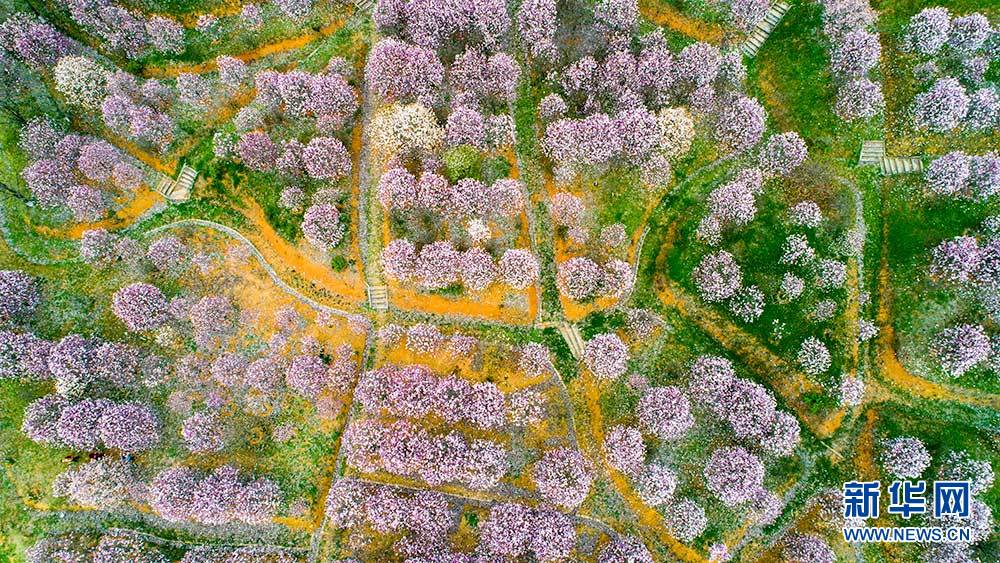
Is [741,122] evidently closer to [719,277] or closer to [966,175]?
[719,277]

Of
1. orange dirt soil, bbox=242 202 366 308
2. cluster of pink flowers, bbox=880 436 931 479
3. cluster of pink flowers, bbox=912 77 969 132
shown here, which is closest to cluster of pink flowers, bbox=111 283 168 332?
orange dirt soil, bbox=242 202 366 308

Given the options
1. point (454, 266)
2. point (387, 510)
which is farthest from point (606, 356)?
point (387, 510)

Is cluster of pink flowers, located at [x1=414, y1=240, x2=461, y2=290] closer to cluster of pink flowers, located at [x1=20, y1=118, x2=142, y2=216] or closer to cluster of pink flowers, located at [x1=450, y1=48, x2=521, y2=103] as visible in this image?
cluster of pink flowers, located at [x1=450, y1=48, x2=521, y2=103]

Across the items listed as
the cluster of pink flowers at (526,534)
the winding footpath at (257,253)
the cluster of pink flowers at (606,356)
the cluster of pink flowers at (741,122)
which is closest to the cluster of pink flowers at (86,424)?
the winding footpath at (257,253)

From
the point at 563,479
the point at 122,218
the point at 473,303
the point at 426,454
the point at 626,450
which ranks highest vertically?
the point at 122,218

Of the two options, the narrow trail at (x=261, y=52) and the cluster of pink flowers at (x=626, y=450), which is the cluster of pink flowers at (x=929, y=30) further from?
the narrow trail at (x=261, y=52)

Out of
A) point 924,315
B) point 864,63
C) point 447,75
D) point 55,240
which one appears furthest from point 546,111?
point 55,240
